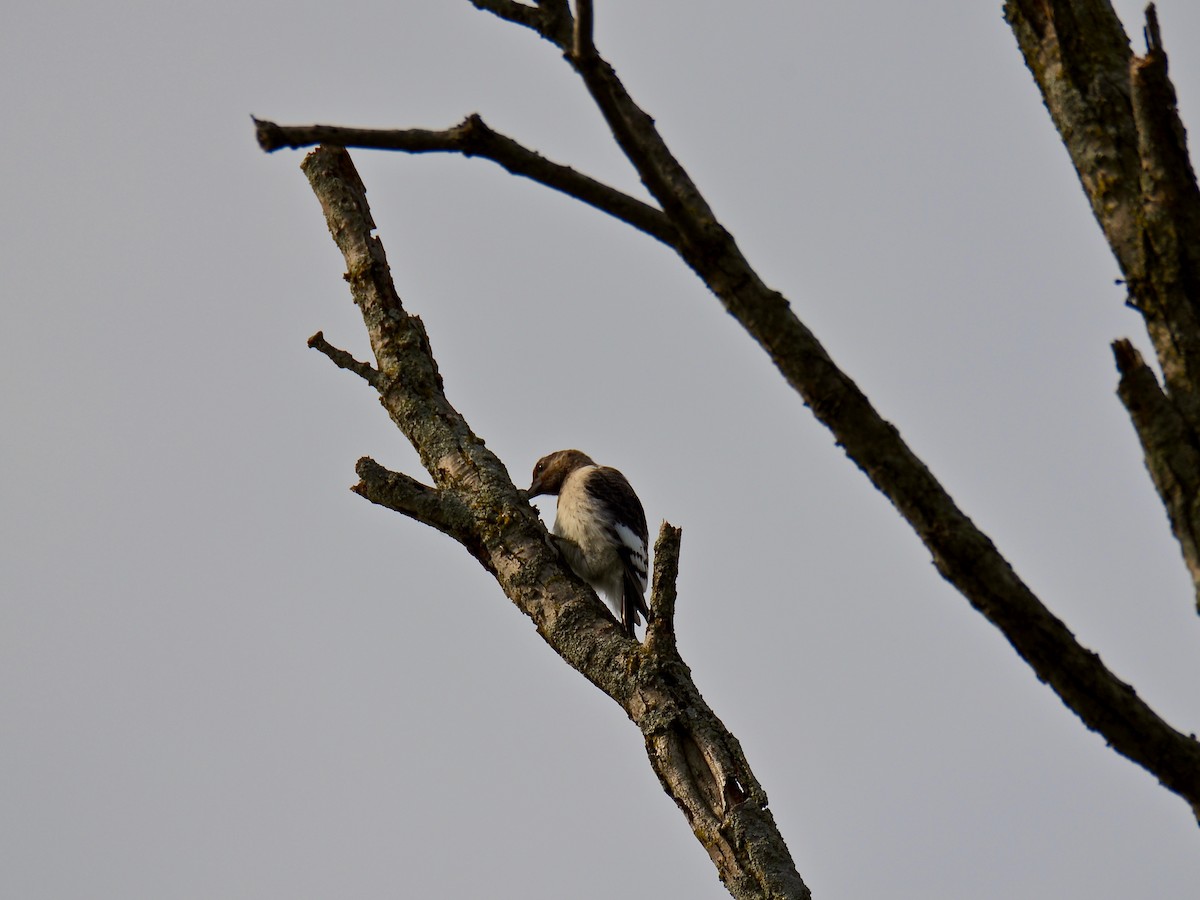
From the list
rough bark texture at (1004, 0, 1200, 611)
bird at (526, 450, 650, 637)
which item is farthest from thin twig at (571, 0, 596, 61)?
bird at (526, 450, 650, 637)

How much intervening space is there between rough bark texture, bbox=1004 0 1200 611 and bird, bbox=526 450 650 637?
4753 mm

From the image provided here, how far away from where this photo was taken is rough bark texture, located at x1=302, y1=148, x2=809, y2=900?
3.71 m

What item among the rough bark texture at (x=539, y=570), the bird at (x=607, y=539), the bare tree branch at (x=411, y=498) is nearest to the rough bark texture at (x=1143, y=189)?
the rough bark texture at (x=539, y=570)

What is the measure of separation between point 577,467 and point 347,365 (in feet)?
12.0

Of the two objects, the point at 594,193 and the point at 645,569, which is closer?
the point at 594,193

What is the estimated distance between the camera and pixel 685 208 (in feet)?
8.29

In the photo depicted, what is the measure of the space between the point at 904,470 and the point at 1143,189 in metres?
0.70

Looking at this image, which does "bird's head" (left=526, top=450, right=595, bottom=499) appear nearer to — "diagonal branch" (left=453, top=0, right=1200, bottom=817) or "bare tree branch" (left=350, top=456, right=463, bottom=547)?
"bare tree branch" (left=350, top=456, right=463, bottom=547)

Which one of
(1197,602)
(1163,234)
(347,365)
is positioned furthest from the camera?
(347,365)

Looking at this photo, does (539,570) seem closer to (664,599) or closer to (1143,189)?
(664,599)

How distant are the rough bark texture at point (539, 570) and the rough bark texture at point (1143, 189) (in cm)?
179

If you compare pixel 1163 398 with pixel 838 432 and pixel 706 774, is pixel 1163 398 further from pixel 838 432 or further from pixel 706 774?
pixel 706 774

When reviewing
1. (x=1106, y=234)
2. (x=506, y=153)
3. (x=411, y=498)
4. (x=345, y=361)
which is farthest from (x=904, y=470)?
(x=345, y=361)

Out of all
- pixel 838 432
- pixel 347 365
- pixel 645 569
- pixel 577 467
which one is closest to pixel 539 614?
pixel 347 365
